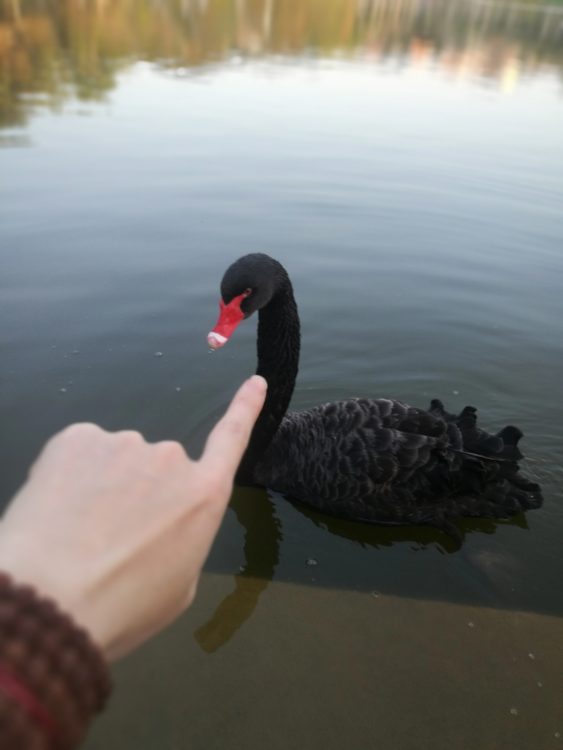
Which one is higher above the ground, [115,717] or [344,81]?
[115,717]

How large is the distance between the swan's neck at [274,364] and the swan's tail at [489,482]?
0.96m

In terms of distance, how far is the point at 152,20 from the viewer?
2159 centimetres

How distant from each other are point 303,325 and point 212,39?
18162mm

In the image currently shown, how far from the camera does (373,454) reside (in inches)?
119

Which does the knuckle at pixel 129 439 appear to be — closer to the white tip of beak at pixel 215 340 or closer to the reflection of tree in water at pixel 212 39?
the white tip of beak at pixel 215 340

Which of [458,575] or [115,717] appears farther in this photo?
[458,575]

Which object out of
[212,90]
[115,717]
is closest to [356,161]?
[212,90]

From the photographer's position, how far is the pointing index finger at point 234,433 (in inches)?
43.0

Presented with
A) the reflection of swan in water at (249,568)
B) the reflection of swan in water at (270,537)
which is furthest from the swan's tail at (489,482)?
the reflection of swan in water at (249,568)

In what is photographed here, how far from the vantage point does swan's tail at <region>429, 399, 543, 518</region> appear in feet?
9.92

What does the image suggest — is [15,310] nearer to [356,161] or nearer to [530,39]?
[356,161]

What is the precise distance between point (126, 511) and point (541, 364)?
13.6 feet

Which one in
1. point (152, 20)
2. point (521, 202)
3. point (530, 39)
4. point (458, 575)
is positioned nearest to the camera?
point (458, 575)

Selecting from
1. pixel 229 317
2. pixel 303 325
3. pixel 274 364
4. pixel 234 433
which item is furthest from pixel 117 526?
pixel 303 325
